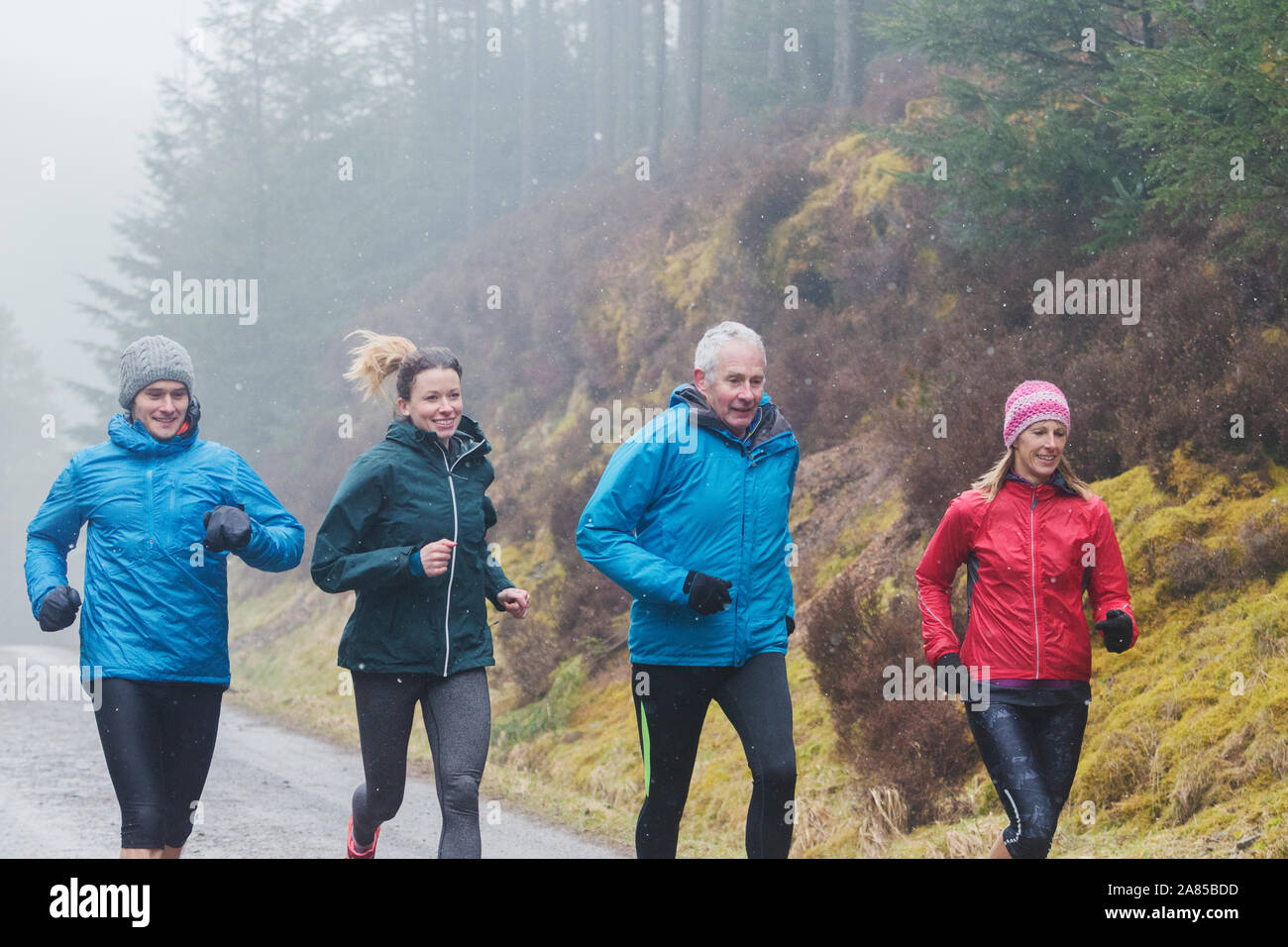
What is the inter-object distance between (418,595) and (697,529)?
3.79 ft

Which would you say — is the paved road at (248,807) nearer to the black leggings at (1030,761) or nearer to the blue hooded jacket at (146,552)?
the blue hooded jacket at (146,552)

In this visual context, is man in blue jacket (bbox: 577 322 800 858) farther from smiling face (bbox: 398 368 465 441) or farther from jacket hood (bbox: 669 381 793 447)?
smiling face (bbox: 398 368 465 441)

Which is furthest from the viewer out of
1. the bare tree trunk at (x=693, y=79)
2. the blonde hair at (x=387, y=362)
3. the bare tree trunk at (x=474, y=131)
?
the bare tree trunk at (x=474, y=131)

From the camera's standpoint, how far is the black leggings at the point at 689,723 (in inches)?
181

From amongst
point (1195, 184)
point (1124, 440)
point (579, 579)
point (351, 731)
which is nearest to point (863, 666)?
point (1124, 440)

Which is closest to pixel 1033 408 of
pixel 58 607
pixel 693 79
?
pixel 58 607

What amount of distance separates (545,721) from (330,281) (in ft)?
85.4

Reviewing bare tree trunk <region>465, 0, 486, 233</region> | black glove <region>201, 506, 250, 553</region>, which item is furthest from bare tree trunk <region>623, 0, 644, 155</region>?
black glove <region>201, 506, 250, 553</region>

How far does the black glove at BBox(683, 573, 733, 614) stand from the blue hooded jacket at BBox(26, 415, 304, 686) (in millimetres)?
1716

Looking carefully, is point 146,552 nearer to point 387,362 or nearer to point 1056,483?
point 387,362

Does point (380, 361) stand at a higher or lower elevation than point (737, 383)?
higher

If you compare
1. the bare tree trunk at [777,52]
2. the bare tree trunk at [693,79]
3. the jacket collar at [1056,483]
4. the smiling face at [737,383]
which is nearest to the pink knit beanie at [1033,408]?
the jacket collar at [1056,483]

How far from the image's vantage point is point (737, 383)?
476cm

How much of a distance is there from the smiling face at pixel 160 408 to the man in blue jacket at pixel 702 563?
5.67 ft
